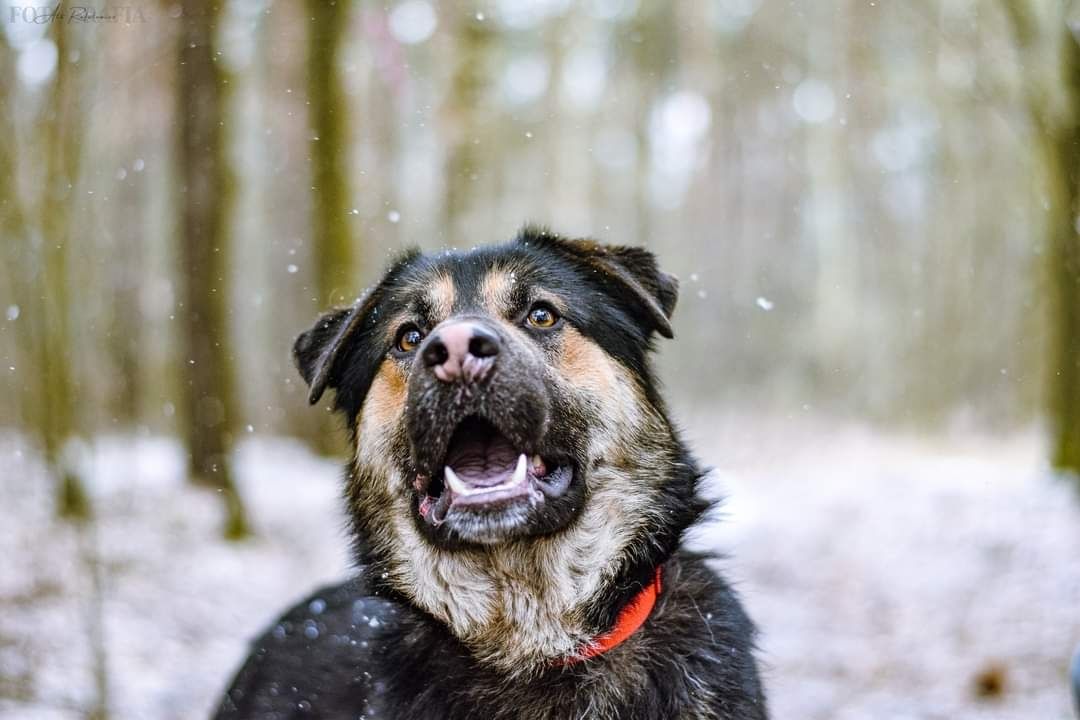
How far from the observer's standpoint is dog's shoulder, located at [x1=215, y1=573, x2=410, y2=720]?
11.6 ft

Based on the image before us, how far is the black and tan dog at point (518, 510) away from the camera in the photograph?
10.2 feet

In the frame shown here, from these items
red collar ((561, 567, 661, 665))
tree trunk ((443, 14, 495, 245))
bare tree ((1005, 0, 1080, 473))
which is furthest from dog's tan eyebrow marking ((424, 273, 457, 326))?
tree trunk ((443, 14, 495, 245))

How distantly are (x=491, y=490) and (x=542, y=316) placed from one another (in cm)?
74

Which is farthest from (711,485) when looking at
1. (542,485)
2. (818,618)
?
(818,618)

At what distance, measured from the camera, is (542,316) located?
3.51 metres

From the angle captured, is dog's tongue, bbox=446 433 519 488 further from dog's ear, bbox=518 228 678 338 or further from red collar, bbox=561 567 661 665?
dog's ear, bbox=518 228 678 338

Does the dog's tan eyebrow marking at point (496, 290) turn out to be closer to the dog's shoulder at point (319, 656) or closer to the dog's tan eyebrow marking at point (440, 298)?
the dog's tan eyebrow marking at point (440, 298)

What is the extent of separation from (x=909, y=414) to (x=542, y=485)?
60.3 ft

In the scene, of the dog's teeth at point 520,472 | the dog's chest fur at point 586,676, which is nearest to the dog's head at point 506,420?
the dog's teeth at point 520,472

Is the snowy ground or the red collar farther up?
the red collar

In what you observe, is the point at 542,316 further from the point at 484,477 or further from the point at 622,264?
the point at 484,477

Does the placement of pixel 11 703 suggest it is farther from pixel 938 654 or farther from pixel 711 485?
pixel 938 654

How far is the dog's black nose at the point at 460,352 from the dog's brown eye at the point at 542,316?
17.7 inches

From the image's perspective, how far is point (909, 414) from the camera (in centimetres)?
1983
